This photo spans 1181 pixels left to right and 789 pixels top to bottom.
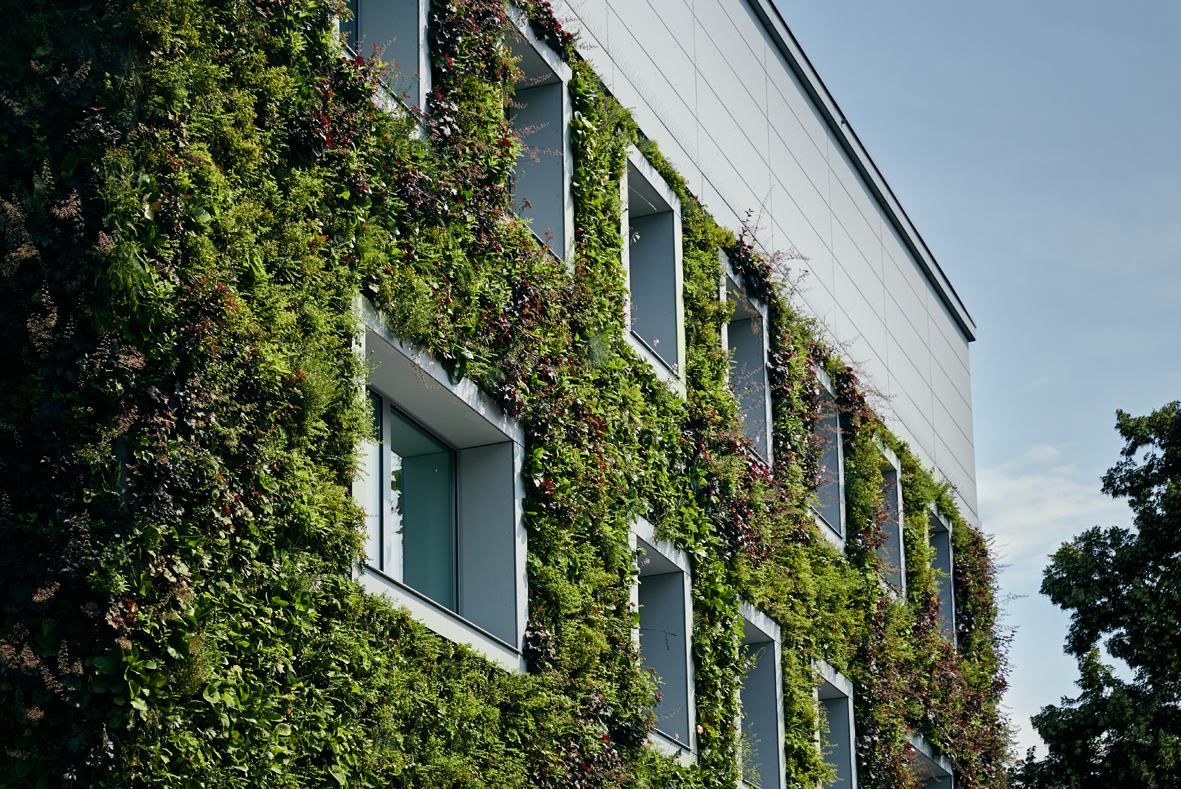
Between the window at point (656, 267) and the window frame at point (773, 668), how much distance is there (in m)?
3.05

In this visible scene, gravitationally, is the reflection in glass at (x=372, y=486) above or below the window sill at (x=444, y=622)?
above

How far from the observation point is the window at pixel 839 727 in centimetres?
2142

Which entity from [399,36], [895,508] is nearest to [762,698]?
[895,508]

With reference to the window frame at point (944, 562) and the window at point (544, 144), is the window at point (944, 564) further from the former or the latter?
the window at point (544, 144)

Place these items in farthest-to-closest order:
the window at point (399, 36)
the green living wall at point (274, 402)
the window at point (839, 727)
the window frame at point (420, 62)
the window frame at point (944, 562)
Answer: the window frame at point (944, 562) → the window at point (839, 727) → the window at point (399, 36) → the window frame at point (420, 62) → the green living wall at point (274, 402)

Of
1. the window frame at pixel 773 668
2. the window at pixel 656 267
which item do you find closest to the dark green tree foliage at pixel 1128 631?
the window frame at pixel 773 668

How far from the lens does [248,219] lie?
1082 cm

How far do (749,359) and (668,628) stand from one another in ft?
17.6

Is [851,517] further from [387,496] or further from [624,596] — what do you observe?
[387,496]

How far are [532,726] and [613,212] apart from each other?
645 centimetres

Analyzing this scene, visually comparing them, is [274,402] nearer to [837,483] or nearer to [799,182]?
[837,483]

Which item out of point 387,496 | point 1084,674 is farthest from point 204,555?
point 1084,674

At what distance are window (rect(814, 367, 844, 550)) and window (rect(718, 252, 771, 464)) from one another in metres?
1.93

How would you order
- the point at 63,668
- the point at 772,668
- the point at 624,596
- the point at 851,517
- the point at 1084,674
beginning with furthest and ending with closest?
the point at 1084,674
the point at 851,517
the point at 772,668
the point at 624,596
the point at 63,668
